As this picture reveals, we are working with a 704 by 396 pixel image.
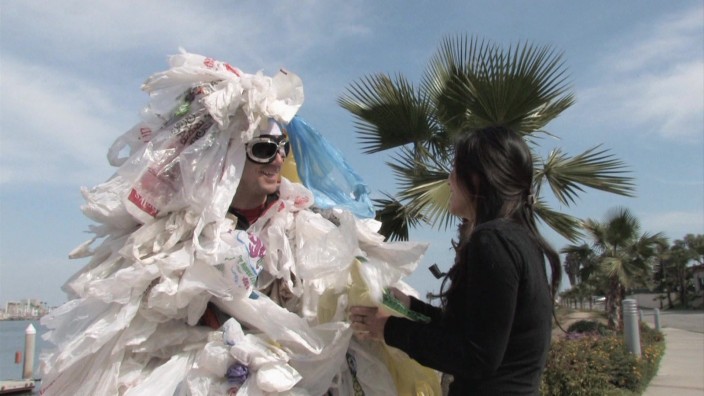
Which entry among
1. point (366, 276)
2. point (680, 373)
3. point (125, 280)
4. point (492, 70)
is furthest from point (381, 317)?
point (680, 373)

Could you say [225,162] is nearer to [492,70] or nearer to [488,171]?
[488,171]

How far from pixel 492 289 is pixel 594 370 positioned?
743 centimetres

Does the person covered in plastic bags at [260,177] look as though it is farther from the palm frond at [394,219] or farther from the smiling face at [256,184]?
the palm frond at [394,219]

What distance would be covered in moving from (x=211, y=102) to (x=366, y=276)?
0.82 meters

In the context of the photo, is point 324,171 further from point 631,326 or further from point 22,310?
point 22,310

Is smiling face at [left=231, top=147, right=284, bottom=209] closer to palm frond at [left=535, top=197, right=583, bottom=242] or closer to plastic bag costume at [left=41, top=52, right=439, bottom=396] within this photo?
plastic bag costume at [left=41, top=52, right=439, bottom=396]

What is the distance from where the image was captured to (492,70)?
18.4 feet

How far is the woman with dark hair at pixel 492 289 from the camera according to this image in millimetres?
1414

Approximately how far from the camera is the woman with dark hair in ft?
4.64

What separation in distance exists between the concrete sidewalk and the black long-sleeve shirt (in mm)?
9043

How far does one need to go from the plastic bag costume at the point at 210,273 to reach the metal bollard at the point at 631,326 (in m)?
8.71

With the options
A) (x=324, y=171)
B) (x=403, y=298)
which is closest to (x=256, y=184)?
(x=324, y=171)

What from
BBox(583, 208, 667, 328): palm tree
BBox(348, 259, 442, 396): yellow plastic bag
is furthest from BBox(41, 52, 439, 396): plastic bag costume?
BBox(583, 208, 667, 328): palm tree

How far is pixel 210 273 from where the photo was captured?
6.31 ft
